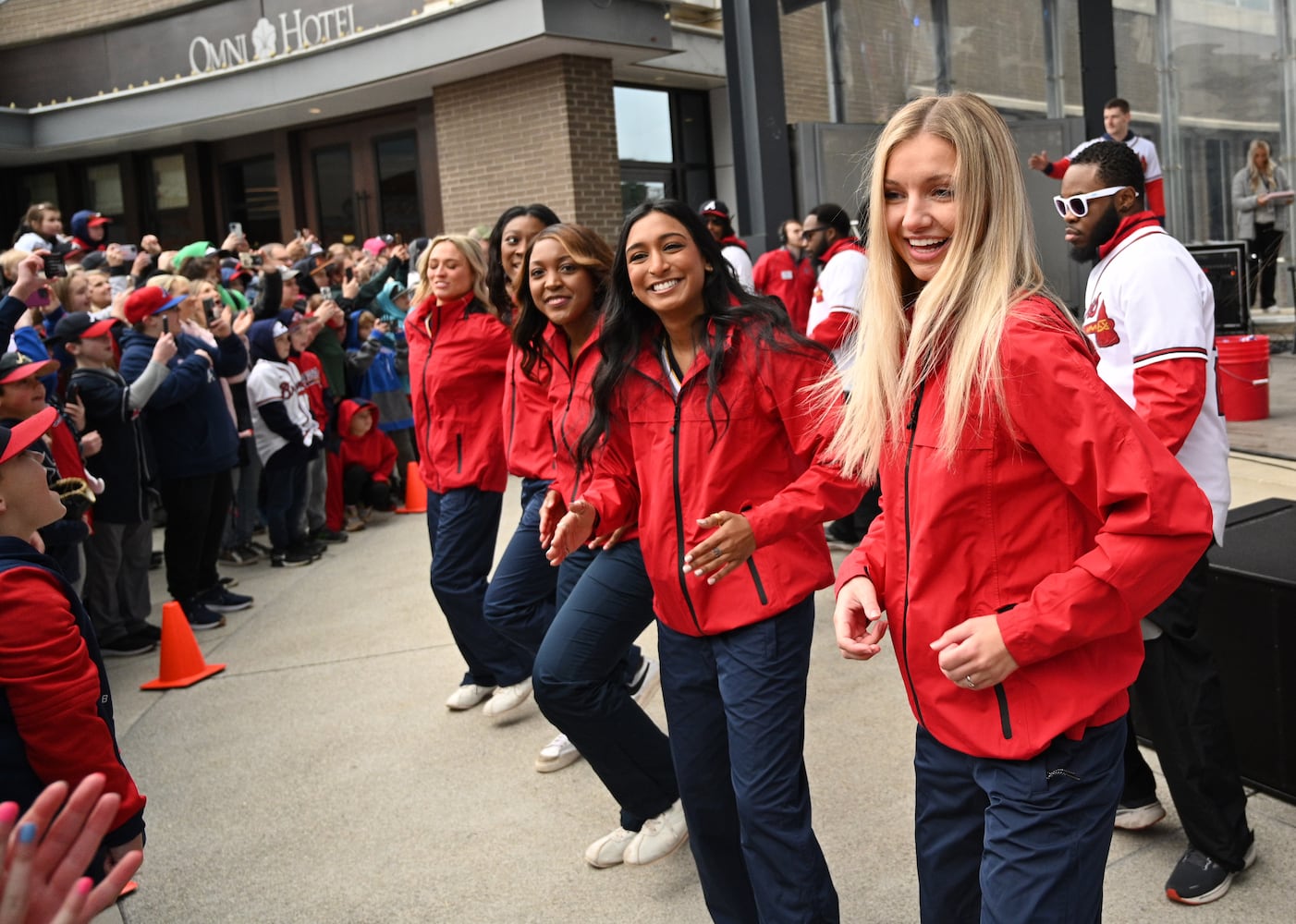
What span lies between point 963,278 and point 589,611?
72.7 inches

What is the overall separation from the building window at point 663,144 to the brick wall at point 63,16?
6918 mm

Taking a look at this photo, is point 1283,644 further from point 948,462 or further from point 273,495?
point 273,495

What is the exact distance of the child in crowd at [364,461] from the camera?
10182 mm

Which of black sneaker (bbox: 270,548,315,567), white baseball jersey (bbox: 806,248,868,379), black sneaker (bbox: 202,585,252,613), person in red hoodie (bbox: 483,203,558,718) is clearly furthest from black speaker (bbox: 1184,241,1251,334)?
black sneaker (bbox: 202,585,252,613)

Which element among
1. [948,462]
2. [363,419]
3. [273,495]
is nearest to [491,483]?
[948,462]

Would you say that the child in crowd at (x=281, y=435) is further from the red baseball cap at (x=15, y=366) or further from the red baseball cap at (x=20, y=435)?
the red baseball cap at (x=20, y=435)

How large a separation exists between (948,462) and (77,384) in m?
5.92

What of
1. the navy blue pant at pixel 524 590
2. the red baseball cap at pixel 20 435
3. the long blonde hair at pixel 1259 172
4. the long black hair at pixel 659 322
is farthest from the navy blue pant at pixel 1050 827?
the long blonde hair at pixel 1259 172

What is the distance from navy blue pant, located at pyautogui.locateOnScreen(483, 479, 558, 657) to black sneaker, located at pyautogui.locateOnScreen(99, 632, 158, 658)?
3319 mm

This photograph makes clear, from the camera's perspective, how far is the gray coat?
13422 millimetres

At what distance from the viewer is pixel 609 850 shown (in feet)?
12.8

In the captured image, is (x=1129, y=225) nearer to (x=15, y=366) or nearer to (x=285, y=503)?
(x=15, y=366)

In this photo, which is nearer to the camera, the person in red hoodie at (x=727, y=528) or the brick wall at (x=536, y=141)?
the person in red hoodie at (x=727, y=528)

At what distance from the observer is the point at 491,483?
5234mm
